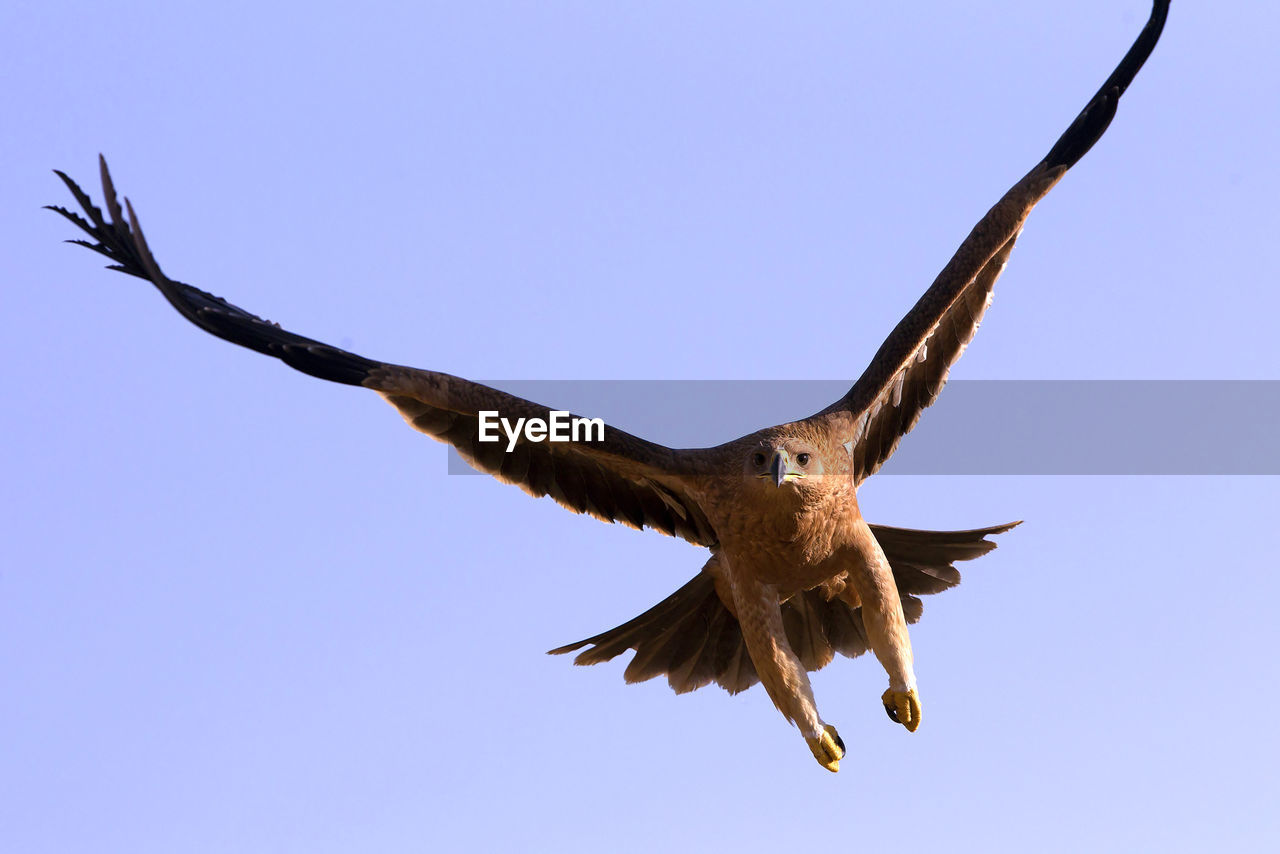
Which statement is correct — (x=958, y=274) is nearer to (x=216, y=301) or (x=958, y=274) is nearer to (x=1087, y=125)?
(x=1087, y=125)

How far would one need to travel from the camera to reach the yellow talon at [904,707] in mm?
10539

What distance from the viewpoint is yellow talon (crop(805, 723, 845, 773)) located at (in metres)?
10.2

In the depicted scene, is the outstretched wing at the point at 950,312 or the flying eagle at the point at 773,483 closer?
the flying eagle at the point at 773,483

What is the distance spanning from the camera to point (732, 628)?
1166 centimetres

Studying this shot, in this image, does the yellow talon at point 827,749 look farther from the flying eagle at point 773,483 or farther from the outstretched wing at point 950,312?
the outstretched wing at point 950,312

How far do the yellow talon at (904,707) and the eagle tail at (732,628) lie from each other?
912mm

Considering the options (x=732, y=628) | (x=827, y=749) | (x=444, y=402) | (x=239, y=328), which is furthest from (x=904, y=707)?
(x=239, y=328)

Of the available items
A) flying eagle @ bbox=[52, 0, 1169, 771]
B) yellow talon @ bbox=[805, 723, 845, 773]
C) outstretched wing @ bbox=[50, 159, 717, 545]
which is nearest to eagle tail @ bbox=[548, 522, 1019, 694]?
flying eagle @ bbox=[52, 0, 1169, 771]

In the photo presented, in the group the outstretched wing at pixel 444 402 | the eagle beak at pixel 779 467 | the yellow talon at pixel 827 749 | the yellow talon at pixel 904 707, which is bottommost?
the yellow talon at pixel 827 749

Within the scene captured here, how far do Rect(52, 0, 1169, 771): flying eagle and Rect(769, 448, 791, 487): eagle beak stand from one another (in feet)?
0.04

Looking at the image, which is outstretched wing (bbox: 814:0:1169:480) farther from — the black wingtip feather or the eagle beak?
the black wingtip feather

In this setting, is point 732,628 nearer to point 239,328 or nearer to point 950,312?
point 950,312

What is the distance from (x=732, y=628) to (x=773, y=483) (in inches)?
69.5

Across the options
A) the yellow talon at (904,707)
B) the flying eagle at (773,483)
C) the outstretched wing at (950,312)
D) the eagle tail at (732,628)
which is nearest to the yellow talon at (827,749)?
the flying eagle at (773,483)
